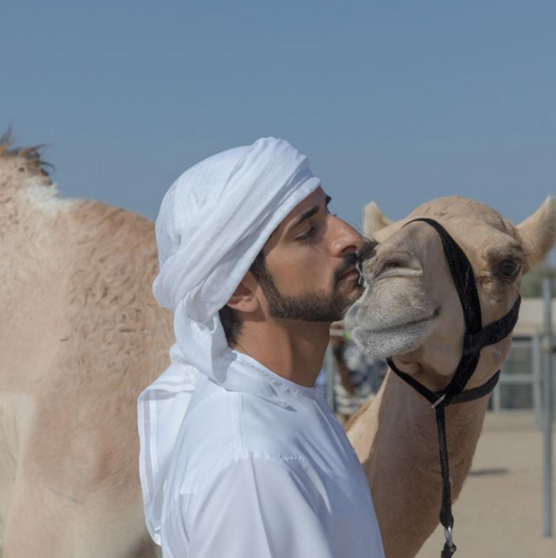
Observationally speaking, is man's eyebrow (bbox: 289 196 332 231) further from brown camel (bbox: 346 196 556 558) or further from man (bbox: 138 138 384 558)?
brown camel (bbox: 346 196 556 558)

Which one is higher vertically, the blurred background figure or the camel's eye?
the camel's eye

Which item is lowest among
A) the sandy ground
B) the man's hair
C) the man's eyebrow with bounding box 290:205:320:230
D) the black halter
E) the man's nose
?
the sandy ground

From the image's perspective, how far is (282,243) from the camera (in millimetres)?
1980

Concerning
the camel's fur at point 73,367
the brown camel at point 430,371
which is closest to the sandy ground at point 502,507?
the brown camel at point 430,371

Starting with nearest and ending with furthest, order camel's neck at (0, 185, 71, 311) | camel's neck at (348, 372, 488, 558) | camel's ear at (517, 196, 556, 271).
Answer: camel's neck at (348, 372, 488, 558), camel's ear at (517, 196, 556, 271), camel's neck at (0, 185, 71, 311)

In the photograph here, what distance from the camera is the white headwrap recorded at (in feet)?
6.35

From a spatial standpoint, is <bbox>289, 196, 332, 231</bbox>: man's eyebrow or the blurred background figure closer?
<bbox>289, 196, 332, 231</bbox>: man's eyebrow

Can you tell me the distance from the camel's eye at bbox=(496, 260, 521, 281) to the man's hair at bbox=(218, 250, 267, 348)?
1.33 metres

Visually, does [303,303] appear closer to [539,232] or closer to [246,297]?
[246,297]

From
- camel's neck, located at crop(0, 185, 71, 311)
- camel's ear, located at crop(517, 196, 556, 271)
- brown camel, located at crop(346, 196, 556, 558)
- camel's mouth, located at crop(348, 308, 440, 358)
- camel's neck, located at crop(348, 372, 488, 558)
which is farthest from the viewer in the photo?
camel's neck, located at crop(0, 185, 71, 311)

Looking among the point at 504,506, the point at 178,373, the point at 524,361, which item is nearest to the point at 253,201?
the point at 178,373

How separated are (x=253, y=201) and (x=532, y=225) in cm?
183

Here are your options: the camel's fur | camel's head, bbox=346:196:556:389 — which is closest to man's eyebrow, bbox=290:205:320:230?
camel's head, bbox=346:196:556:389

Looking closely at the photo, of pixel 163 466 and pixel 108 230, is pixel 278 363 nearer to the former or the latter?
pixel 163 466
